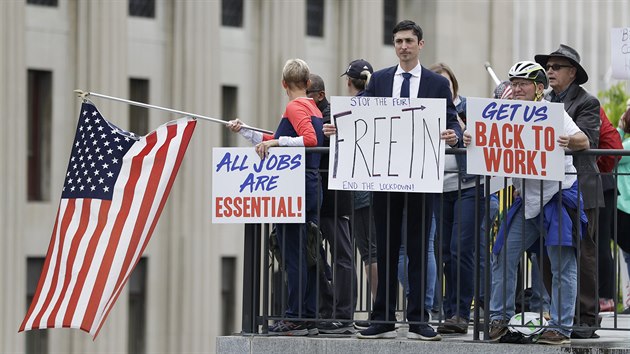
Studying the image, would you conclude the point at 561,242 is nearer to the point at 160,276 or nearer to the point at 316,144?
the point at 316,144

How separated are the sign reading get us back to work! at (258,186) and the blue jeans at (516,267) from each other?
4.60 feet

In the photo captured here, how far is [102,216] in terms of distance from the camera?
13258 millimetres

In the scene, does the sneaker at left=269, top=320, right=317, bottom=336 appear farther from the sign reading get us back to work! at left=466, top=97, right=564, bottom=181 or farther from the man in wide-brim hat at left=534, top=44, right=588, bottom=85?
the man in wide-brim hat at left=534, top=44, right=588, bottom=85

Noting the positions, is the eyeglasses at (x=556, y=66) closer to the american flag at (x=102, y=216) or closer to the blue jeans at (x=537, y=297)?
the blue jeans at (x=537, y=297)

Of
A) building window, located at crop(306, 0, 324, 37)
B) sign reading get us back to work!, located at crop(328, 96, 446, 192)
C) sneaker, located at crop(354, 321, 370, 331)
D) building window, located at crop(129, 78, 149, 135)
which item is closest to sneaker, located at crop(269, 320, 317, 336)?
sneaker, located at crop(354, 321, 370, 331)

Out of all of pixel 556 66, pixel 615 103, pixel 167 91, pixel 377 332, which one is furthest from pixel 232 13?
pixel 377 332

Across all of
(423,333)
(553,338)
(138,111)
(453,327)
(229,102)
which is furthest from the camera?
(229,102)

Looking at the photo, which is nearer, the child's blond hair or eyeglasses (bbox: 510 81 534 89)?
eyeglasses (bbox: 510 81 534 89)

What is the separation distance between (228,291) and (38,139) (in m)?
5.89

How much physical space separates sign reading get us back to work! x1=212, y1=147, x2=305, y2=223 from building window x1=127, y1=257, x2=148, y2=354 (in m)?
27.7

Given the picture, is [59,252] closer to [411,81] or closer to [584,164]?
[411,81]

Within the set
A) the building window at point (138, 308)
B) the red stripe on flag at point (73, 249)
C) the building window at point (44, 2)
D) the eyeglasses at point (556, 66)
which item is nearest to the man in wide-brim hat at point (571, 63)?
the eyeglasses at point (556, 66)

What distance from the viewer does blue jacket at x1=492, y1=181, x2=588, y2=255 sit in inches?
461

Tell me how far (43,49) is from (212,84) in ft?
13.1
